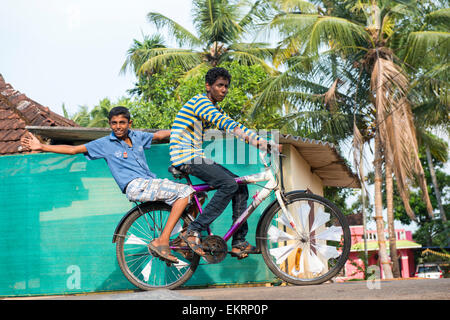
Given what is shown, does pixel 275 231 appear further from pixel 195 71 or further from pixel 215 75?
pixel 195 71

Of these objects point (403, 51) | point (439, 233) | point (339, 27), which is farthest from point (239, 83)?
point (439, 233)

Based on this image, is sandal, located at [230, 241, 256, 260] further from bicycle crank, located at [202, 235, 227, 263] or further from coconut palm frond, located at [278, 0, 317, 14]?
coconut palm frond, located at [278, 0, 317, 14]

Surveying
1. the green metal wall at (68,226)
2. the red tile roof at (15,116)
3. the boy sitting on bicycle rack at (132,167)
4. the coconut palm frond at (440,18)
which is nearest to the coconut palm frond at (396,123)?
the coconut palm frond at (440,18)

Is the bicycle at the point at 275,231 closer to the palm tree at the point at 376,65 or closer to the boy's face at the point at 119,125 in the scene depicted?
the boy's face at the point at 119,125

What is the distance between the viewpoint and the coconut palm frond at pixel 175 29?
25219 millimetres

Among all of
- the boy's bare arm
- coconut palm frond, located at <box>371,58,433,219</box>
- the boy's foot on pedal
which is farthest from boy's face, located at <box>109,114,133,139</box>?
coconut palm frond, located at <box>371,58,433,219</box>

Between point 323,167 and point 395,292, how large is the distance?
6.81 meters

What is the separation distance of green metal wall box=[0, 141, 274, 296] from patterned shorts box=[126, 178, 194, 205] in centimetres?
125

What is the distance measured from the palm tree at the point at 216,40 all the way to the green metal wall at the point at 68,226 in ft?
56.4

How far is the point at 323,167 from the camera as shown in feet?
34.1

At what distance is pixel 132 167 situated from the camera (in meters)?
5.08

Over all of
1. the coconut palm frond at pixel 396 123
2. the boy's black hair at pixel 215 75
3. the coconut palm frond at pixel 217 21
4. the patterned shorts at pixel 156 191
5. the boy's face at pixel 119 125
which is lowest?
the patterned shorts at pixel 156 191
